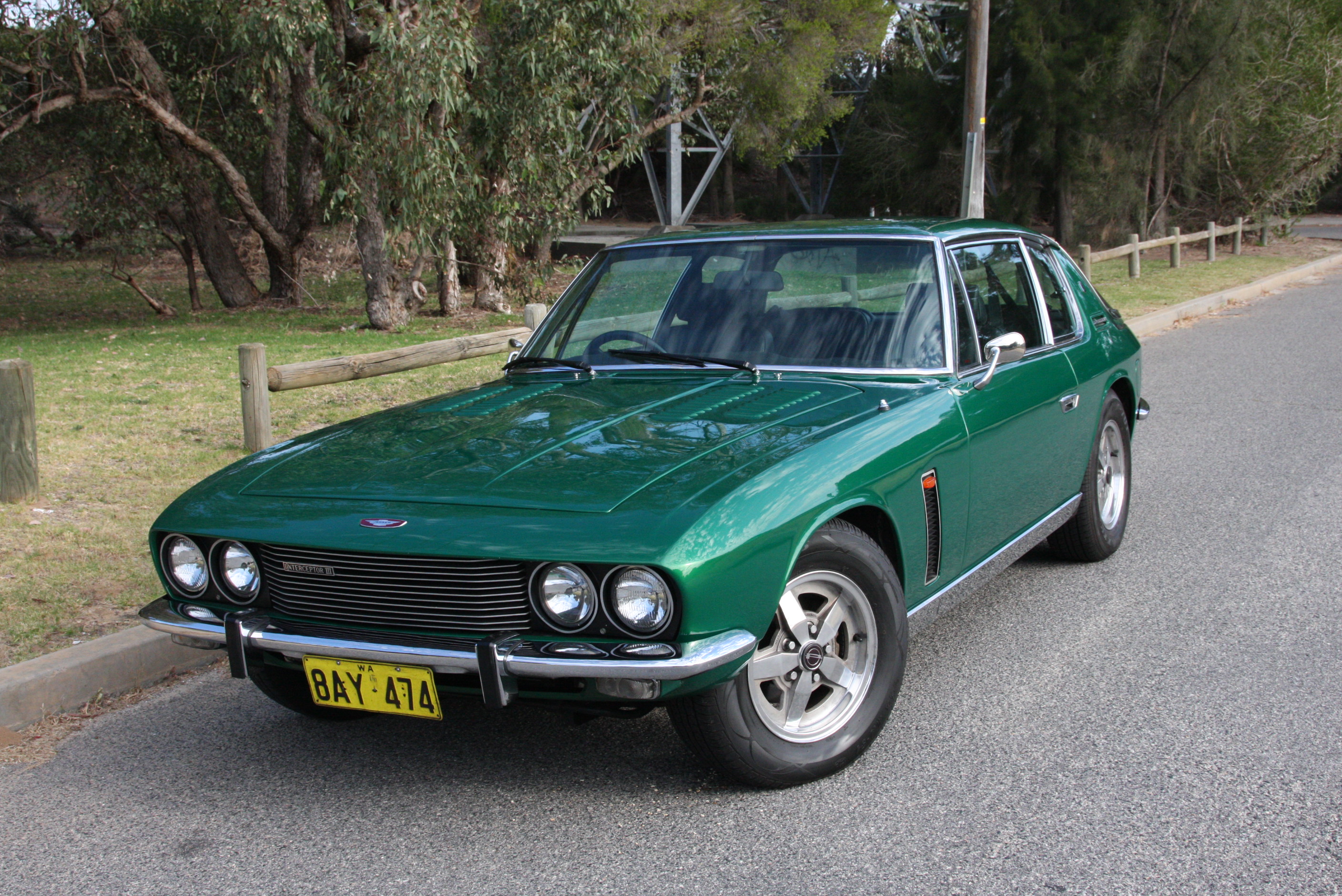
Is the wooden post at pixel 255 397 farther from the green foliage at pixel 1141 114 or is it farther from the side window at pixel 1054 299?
the green foliage at pixel 1141 114

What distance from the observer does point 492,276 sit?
16609mm

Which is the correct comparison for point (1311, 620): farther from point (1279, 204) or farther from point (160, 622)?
point (1279, 204)

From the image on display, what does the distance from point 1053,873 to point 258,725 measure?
2.55 meters

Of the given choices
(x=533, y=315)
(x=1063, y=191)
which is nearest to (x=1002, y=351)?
(x=533, y=315)

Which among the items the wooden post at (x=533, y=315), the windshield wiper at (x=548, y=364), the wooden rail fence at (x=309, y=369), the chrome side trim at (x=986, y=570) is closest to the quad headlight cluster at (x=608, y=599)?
the chrome side trim at (x=986, y=570)

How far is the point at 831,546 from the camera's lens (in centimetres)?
330

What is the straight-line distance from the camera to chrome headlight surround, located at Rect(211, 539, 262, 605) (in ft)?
11.1

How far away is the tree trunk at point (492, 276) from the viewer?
54.1ft

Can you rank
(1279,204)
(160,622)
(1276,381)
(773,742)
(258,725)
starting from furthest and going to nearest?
(1279,204), (1276,381), (258,725), (160,622), (773,742)

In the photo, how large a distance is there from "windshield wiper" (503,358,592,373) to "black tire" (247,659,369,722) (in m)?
1.46

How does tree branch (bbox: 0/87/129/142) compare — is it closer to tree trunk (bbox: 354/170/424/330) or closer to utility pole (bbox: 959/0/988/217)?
tree trunk (bbox: 354/170/424/330)

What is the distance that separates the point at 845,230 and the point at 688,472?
5.49 ft

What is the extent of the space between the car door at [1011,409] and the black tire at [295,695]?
7.04ft

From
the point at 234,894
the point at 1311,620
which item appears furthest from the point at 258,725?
the point at 1311,620
